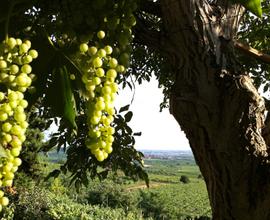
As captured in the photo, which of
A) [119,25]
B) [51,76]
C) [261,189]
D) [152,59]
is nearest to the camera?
[119,25]

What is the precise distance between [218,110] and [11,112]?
47.3 inches

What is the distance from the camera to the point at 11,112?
838mm

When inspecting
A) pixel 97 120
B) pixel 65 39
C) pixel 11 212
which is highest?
pixel 65 39

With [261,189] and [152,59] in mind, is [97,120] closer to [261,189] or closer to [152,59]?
[261,189]

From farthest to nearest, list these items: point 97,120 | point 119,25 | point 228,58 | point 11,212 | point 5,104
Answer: point 11,212
point 228,58
point 119,25
point 97,120
point 5,104

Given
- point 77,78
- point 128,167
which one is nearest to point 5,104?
point 77,78

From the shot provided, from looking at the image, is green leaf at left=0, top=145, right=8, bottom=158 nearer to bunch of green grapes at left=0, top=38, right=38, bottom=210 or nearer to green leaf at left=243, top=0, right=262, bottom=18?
bunch of green grapes at left=0, top=38, right=38, bottom=210

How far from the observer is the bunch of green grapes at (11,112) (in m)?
0.82

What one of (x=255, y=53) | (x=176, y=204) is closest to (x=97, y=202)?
(x=176, y=204)

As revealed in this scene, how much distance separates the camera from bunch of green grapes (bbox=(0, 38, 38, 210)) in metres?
0.82

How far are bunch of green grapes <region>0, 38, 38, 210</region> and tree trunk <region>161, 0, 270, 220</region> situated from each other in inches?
43.0

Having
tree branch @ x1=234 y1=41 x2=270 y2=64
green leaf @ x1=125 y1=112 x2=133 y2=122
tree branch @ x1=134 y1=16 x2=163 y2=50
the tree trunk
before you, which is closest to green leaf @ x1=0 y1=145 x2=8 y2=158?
the tree trunk

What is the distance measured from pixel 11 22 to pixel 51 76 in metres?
0.21

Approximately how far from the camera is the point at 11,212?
14.2 metres
